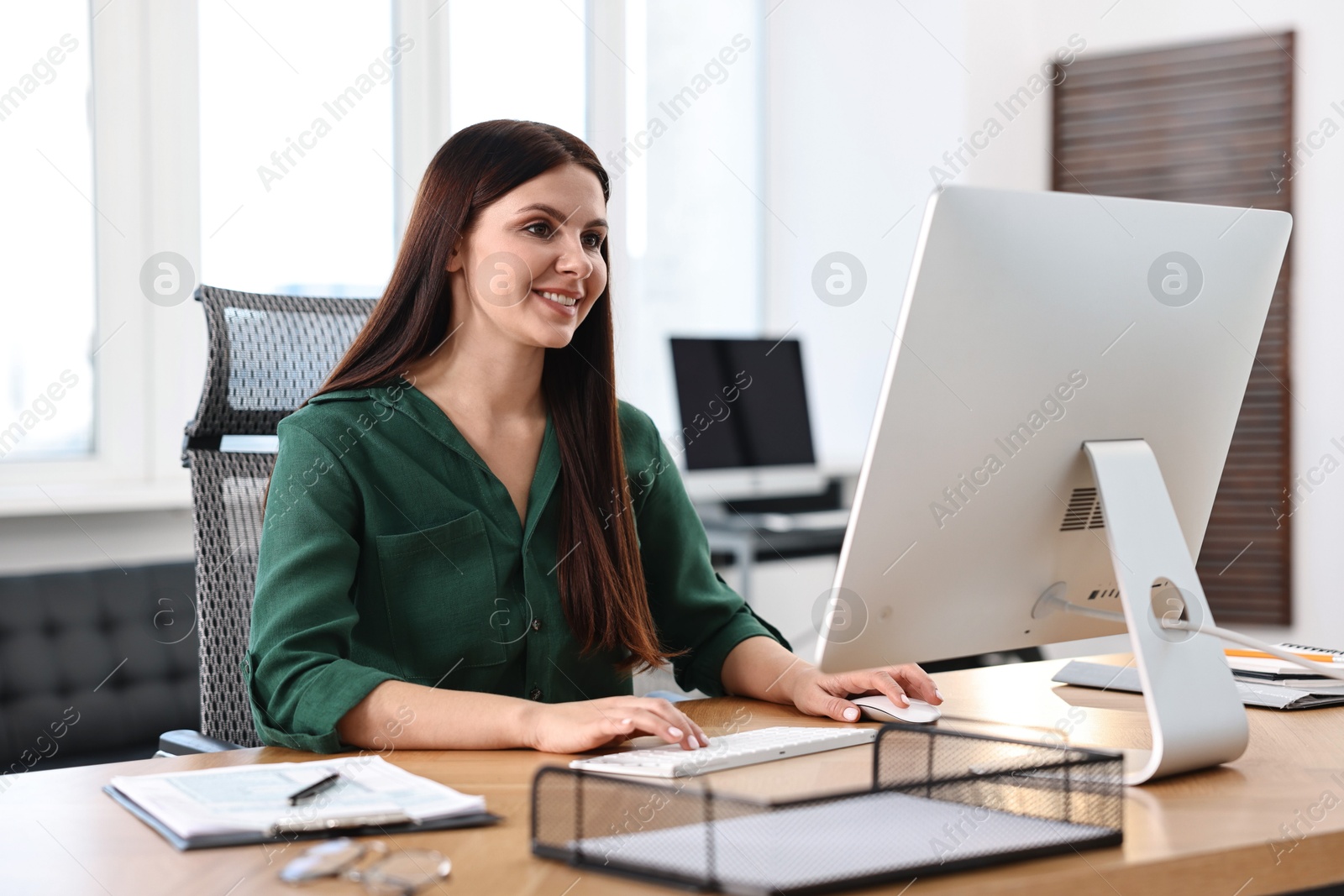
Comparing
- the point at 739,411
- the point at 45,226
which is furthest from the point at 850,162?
the point at 45,226

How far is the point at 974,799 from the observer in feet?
3.15

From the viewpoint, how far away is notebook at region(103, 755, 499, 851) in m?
0.92

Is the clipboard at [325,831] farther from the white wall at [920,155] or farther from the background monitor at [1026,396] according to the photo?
the white wall at [920,155]

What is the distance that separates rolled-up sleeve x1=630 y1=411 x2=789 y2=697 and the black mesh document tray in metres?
0.64

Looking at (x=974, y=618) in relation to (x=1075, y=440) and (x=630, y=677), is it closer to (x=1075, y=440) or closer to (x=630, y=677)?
(x=1075, y=440)

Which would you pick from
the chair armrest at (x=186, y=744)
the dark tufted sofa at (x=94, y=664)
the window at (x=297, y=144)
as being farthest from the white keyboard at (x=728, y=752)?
the window at (x=297, y=144)

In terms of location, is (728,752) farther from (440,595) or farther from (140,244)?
(140,244)

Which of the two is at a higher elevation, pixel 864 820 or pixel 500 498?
pixel 500 498

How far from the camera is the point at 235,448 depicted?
69.7 inches

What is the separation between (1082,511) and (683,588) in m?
0.66

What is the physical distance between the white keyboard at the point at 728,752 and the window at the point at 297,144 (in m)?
2.42

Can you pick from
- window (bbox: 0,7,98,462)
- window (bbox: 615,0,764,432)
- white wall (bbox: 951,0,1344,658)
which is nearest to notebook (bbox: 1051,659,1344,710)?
window (bbox: 0,7,98,462)

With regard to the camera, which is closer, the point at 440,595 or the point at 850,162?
the point at 440,595

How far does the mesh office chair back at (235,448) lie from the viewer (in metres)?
1.68
